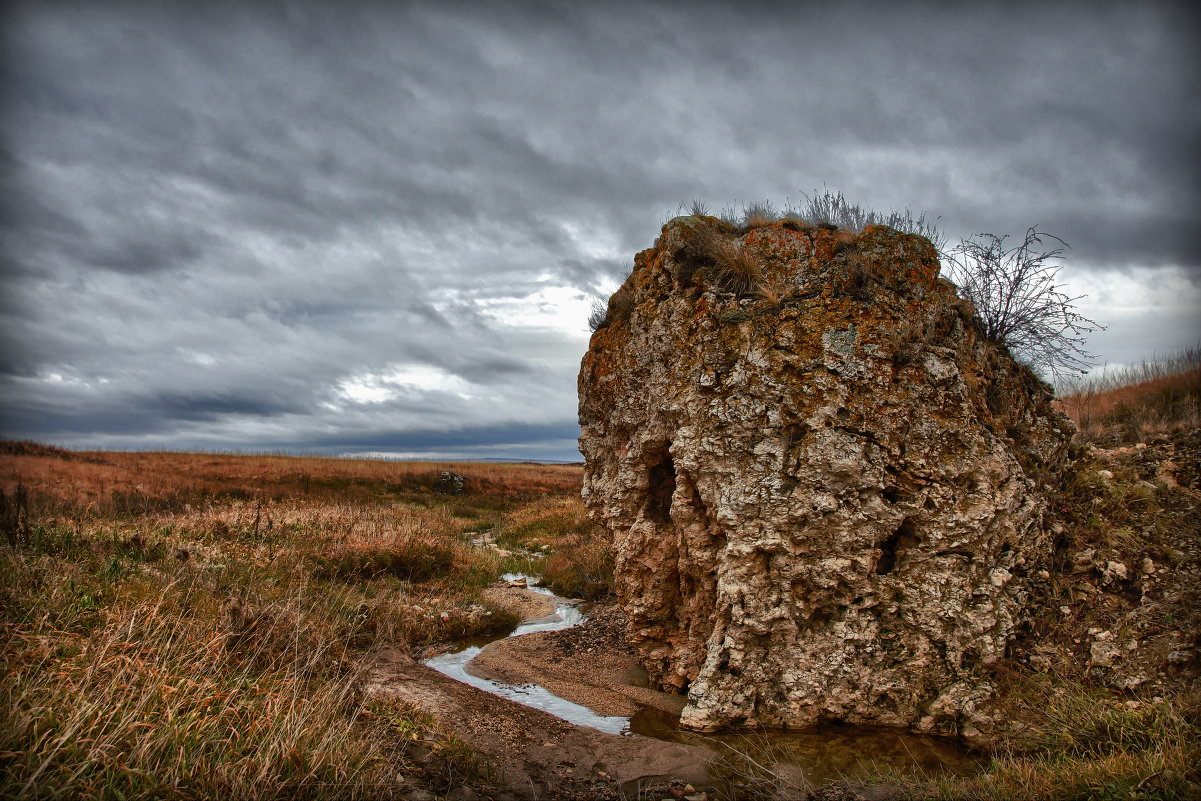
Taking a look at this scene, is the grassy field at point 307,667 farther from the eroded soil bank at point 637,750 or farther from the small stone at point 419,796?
the eroded soil bank at point 637,750

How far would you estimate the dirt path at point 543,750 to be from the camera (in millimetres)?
5594

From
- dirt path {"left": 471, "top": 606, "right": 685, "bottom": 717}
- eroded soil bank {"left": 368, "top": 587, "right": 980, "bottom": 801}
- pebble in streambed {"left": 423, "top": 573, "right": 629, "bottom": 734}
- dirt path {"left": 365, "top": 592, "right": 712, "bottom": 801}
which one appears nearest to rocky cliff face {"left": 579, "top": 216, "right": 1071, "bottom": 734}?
eroded soil bank {"left": 368, "top": 587, "right": 980, "bottom": 801}

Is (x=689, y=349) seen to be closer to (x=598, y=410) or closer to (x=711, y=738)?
(x=598, y=410)

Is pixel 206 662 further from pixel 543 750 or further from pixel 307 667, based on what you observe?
pixel 543 750

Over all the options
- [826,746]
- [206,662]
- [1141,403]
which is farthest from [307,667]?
[1141,403]

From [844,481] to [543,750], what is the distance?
4312 millimetres

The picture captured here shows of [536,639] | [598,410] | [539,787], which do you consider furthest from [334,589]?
[539,787]

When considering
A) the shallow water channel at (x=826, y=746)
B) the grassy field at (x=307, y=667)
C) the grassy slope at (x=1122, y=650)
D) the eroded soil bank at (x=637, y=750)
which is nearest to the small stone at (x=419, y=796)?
the grassy field at (x=307, y=667)

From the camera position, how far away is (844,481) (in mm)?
6453

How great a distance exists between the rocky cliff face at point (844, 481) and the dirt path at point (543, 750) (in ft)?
2.32

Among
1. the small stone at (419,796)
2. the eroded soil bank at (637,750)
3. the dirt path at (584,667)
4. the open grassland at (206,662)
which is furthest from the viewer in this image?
the dirt path at (584,667)

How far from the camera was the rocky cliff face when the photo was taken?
6.34 m

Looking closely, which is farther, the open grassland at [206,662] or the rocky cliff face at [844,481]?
the rocky cliff face at [844,481]

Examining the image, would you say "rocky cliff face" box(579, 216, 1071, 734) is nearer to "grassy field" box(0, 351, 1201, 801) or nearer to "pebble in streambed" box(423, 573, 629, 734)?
"grassy field" box(0, 351, 1201, 801)
